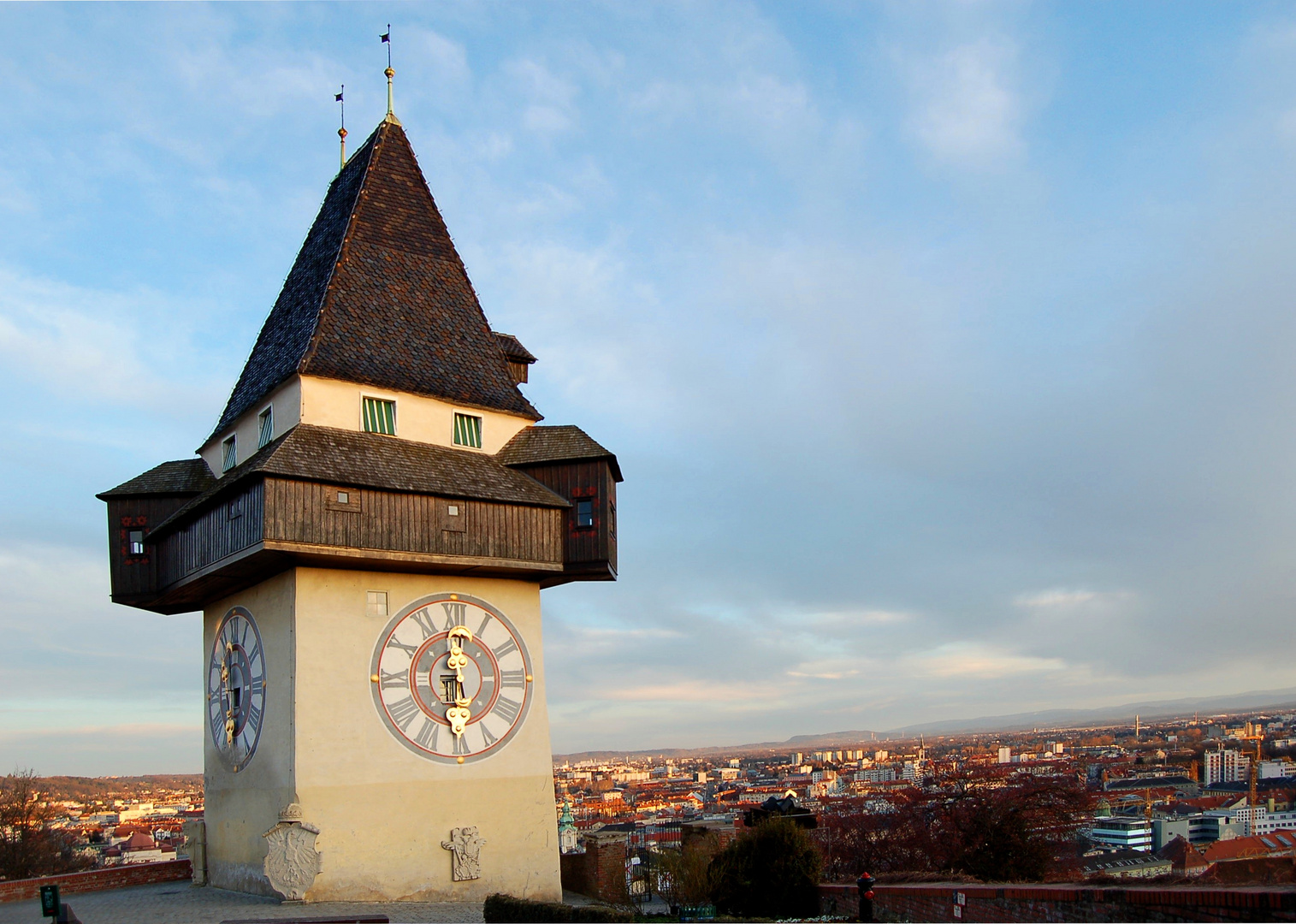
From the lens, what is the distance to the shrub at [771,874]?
55.5 feet

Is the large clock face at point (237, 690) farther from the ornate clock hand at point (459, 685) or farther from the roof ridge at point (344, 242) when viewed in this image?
the roof ridge at point (344, 242)

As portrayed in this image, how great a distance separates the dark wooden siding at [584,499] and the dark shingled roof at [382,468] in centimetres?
27

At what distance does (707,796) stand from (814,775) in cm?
1768

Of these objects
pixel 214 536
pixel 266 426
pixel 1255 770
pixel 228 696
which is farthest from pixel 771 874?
pixel 1255 770

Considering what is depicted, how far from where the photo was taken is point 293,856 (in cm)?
1475

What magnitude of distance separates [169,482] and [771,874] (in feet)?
40.8

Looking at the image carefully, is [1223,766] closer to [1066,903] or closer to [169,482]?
[1066,903]

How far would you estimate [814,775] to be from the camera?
81312mm

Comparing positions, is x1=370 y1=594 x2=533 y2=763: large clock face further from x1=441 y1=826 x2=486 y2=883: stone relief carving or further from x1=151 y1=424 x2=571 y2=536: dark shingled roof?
x1=151 y1=424 x2=571 y2=536: dark shingled roof

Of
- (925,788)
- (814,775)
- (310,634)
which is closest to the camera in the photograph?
(310,634)

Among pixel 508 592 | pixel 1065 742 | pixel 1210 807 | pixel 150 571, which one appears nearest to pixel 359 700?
pixel 508 592

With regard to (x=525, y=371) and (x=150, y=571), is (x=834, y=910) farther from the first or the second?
(x=150, y=571)

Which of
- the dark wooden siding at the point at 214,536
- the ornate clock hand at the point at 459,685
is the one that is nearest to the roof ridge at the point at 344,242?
the dark wooden siding at the point at 214,536

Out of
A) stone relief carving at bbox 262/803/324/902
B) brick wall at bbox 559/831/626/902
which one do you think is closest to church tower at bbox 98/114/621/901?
stone relief carving at bbox 262/803/324/902
